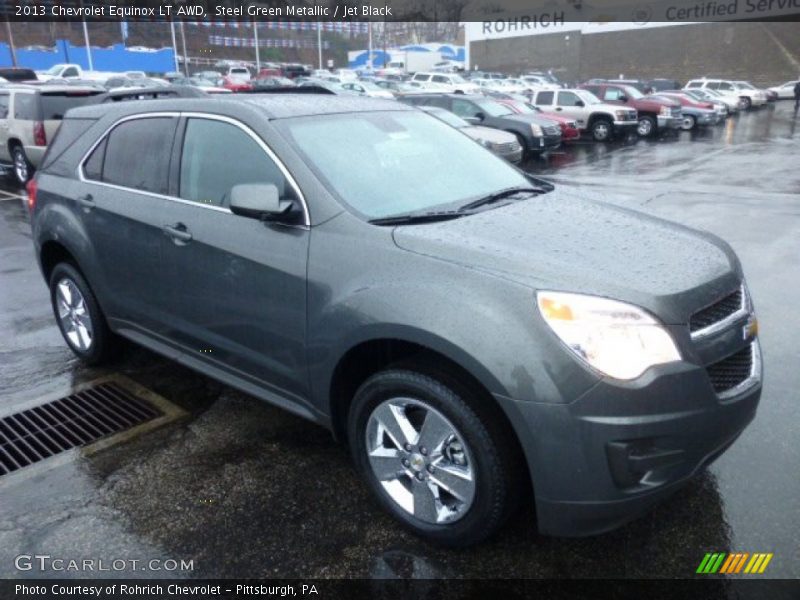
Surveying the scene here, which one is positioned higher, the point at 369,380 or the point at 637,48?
the point at 637,48

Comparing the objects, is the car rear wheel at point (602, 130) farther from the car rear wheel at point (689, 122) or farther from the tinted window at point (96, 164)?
the tinted window at point (96, 164)

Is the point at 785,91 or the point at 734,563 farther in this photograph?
the point at 785,91

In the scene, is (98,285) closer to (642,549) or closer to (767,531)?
(642,549)

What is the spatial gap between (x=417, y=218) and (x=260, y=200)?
71cm

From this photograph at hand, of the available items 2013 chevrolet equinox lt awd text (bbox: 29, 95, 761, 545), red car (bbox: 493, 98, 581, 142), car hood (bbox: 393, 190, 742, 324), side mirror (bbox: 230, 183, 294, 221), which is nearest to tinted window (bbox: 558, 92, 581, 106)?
red car (bbox: 493, 98, 581, 142)

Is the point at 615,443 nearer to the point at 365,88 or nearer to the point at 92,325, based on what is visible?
the point at 92,325

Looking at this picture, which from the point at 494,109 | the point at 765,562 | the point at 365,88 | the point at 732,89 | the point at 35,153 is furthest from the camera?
the point at 732,89

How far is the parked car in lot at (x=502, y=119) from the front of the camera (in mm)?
15945

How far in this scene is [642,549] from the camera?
2.69 meters

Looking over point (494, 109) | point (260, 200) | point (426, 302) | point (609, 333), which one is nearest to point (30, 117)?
point (260, 200)

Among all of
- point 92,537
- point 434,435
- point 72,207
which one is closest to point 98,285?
point 72,207

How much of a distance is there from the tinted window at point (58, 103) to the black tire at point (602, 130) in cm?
1536

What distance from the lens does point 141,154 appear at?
151 inches

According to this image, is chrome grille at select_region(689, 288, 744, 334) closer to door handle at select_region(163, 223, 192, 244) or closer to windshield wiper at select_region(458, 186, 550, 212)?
windshield wiper at select_region(458, 186, 550, 212)
